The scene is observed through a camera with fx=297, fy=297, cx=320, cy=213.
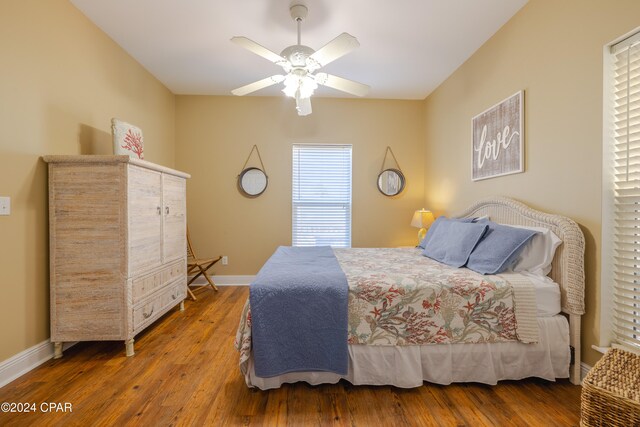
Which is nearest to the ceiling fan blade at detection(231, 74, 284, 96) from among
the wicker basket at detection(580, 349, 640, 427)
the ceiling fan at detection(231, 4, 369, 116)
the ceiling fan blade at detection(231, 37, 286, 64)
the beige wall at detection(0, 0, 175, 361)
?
the ceiling fan at detection(231, 4, 369, 116)

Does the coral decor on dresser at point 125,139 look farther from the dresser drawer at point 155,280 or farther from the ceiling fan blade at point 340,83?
the ceiling fan blade at point 340,83

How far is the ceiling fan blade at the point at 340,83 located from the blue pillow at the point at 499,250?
60.7 inches

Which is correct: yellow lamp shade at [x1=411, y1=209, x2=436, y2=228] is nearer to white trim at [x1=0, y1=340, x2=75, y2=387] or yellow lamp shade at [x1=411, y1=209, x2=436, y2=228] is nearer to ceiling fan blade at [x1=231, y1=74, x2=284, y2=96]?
ceiling fan blade at [x1=231, y1=74, x2=284, y2=96]

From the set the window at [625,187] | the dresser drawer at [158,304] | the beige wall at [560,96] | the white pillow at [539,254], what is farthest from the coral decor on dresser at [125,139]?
the window at [625,187]

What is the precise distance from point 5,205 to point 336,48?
2.32 metres

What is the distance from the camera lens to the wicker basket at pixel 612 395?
1.10 meters

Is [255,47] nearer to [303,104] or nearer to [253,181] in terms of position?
[303,104]

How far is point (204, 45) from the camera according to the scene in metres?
2.86

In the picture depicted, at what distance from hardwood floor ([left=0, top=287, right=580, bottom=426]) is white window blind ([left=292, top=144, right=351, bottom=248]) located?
90.9 inches

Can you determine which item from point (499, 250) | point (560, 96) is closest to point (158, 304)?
point (499, 250)

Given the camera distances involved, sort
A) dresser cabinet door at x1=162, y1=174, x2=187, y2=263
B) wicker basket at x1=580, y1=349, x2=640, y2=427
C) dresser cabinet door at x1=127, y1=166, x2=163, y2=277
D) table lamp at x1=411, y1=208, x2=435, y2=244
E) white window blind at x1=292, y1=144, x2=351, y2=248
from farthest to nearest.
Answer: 1. white window blind at x1=292, y1=144, x2=351, y2=248
2. table lamp at x1=411, y1=208, x2=435, y2=244
3. dresser cabinet door at x1=162, y1=174, x2=187, y2=263
4. dresser cabinet door at x1=127, y1=166, x2=163, y2=277
5. wicker basket at x1=580, y1=349, x2=640, y2=427

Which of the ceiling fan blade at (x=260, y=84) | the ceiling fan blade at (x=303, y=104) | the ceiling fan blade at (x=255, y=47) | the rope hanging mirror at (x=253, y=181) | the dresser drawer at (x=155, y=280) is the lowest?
the dresser drawer at (x=155, y=280)

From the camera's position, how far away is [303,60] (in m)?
2.16

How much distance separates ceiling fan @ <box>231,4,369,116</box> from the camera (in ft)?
6.56
